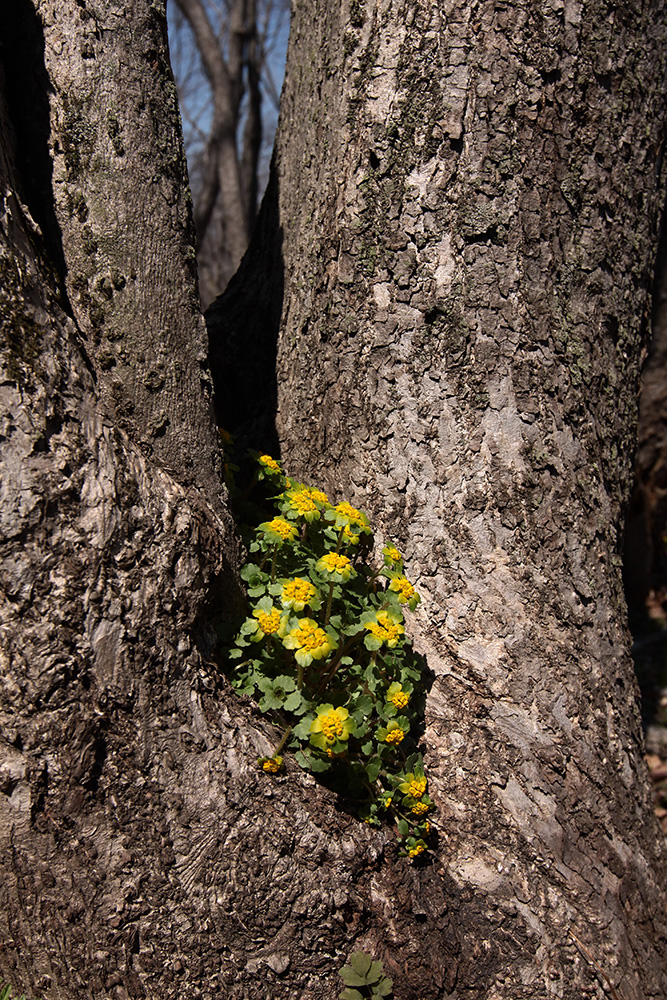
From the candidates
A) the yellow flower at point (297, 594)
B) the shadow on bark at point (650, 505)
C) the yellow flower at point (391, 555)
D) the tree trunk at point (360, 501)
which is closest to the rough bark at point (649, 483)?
the shadow on bark at point (650, 505)

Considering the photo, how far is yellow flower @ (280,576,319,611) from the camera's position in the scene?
2092 millimetres

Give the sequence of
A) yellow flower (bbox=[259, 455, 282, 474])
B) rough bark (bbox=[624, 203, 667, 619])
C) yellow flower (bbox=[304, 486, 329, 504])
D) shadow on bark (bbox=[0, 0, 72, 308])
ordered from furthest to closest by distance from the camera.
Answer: rough bark (bbox=[624, 203, 667, 619]) → yellow flower (bbox=[259, 455, 282, 474]) → yellow flower (bbox=[304, 486, 329, 504]) → shadow on bark (bbox=[0, 0, 72, 308])

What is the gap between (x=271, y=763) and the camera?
2.09 meters

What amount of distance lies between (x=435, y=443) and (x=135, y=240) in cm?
106

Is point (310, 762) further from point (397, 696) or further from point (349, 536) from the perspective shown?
point (349, 536)

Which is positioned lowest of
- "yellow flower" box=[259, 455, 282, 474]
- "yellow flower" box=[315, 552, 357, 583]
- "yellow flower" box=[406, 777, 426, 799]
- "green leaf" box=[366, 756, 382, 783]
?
"yellow flower" box=[406, 777, 426, 799]

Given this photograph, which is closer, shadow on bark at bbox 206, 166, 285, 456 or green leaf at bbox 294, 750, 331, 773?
green leaf at bbox 294, 750, 331, 773

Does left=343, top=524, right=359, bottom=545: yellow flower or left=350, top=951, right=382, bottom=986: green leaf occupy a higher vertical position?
left=343, top=524, right=359, bottom=545: yellow flower

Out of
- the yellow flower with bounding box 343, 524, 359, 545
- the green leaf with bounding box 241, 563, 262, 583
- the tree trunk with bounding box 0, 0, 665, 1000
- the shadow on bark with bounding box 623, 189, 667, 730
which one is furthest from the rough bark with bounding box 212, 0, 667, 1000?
the shadow on bark with bounding box 623, 189, 667, 730

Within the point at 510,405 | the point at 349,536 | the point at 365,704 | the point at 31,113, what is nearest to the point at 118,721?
the point at 365,704

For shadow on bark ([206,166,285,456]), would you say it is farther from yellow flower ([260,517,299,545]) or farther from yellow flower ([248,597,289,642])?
yellow flower ([248,597,289,642])

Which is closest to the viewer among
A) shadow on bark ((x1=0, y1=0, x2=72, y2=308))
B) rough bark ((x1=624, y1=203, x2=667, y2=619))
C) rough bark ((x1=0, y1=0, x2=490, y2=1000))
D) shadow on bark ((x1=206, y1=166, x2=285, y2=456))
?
rough bark ((x1=0, y1=0, x2=490, y2=1000))

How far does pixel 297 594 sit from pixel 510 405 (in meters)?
0.88

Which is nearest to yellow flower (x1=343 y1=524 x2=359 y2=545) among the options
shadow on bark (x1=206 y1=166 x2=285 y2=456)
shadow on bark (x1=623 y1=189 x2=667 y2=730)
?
shadow on bark (x1=206 y1=166 x2=285 y2=456)
